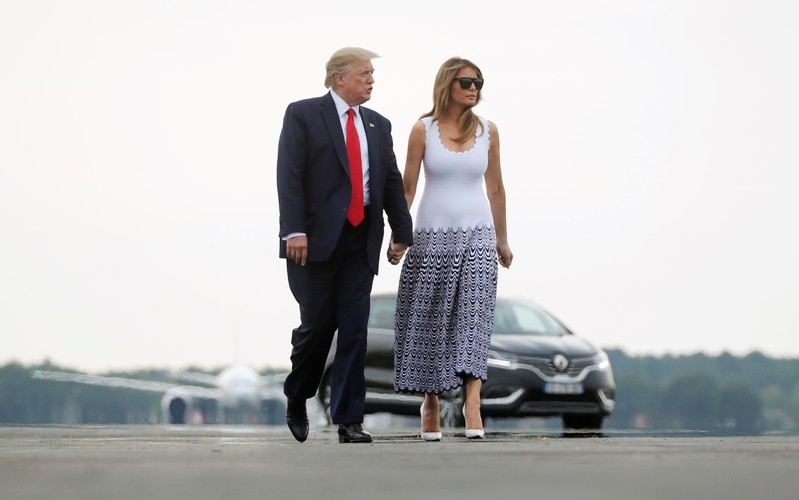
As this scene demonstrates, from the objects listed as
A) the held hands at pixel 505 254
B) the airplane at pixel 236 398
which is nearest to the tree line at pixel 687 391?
the airplane at pixel 236 398

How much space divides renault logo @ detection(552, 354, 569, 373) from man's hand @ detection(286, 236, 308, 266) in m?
6.22

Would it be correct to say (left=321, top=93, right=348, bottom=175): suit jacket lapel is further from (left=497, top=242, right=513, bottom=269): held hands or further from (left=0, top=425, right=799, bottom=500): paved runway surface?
(left=0, top=425, right=799, bottom=500): paved runway surface

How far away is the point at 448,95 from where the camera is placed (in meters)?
10.1

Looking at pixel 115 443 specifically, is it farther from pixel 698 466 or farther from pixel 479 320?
pixel 698 466

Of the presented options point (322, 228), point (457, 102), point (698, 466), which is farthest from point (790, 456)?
Result: point (457, 102)

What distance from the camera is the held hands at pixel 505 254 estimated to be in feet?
34.2

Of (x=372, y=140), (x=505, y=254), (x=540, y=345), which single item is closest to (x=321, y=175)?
(x=372, y=140)

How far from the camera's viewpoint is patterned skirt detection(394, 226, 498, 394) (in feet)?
33.2

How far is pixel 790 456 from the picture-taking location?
23.2 feet

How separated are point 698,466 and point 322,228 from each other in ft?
11.6

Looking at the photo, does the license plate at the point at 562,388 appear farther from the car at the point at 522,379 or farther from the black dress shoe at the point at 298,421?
the black dress shoe at the point at 298,421

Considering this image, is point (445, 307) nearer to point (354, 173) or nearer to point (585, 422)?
point (354, 173)

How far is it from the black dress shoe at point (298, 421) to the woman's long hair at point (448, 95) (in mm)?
1804

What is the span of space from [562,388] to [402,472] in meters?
9.42
